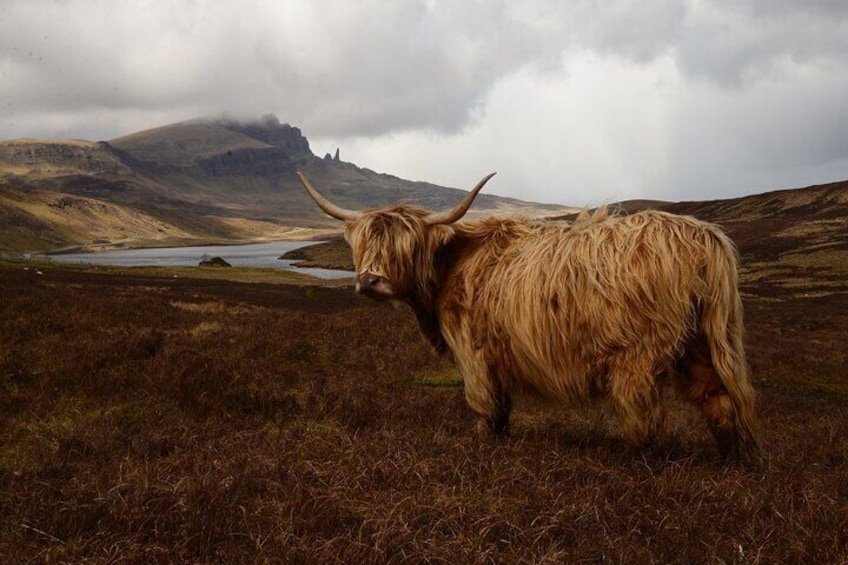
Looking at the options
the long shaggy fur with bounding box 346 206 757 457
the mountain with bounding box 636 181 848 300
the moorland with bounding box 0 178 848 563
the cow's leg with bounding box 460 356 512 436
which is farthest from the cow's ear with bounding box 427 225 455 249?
the mountain with bounding box 636 181 848 300

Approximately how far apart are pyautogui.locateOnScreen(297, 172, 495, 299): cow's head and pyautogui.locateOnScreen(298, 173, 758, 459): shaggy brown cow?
0.01 meters

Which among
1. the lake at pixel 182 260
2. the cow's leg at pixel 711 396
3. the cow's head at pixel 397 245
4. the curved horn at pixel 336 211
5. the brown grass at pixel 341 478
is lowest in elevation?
the lake at pixel 182 260

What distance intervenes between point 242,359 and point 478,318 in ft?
17.4

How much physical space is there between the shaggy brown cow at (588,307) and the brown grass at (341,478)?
440mm

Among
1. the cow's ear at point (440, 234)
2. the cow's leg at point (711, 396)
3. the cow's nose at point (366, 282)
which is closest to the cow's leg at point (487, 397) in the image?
the cow's nose at point (366, 282)

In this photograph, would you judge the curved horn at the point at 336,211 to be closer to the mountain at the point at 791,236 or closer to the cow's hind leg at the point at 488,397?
the cow's hind leg at the point at 488,397

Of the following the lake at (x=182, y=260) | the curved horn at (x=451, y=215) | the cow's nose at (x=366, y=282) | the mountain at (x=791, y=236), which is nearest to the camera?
the cow's nose at (x=366, y=282)

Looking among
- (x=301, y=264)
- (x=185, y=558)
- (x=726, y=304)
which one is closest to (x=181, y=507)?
(x=185, y=558)

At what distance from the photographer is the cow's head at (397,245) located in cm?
525

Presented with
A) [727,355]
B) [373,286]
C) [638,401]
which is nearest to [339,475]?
[373,286]

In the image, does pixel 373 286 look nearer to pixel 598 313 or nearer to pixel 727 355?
pixel 598 313

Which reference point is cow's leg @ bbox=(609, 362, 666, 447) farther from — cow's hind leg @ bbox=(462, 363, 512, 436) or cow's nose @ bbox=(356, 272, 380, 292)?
cow's nose @ bbox=(356, 272, 380, 292)

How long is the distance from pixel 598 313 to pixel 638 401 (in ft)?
2.33

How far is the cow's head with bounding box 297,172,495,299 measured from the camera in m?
5.25
